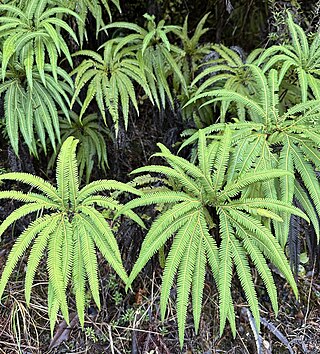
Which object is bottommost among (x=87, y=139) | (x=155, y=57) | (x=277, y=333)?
(x=277, y=333)

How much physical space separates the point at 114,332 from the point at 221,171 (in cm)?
111

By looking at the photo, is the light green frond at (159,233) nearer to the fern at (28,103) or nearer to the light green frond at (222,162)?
the light green frond at (222,162)

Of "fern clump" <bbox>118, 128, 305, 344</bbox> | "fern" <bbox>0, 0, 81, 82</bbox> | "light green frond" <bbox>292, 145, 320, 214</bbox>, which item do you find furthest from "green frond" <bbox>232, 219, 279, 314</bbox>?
"fern" <bbox>0, 0, 81, 82</bbox>

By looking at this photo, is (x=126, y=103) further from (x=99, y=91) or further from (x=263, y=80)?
(x=263, y=80)

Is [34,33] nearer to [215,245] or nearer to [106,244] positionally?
[106,244]

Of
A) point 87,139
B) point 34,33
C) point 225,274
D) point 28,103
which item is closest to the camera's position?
point 225,274

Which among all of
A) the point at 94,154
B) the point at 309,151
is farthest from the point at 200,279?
the point at 94,154

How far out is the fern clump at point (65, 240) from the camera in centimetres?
142

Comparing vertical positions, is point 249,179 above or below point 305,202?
above

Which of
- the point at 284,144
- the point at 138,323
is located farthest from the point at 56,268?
the point at 284,144

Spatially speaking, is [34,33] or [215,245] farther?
[34,33]

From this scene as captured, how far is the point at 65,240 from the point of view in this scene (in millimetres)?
1435

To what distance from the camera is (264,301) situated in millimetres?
2289

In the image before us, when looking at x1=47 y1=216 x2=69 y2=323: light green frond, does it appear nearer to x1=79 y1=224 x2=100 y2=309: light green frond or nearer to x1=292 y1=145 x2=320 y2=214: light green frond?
x1=79 y1=224 x2=100 y2=309: light green frond
